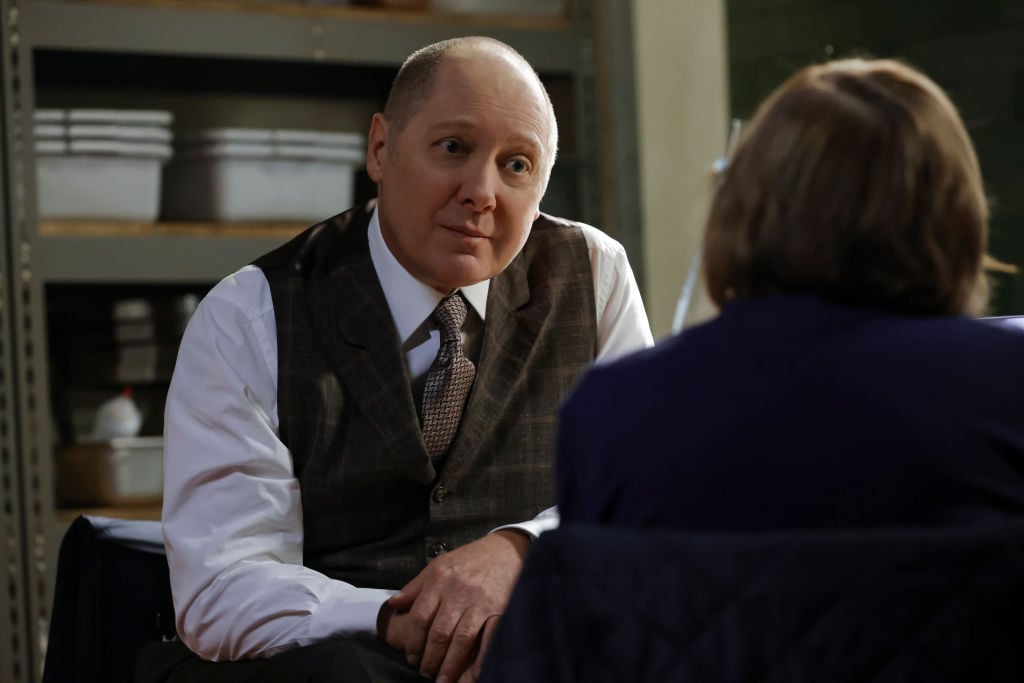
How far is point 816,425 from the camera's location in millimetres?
812

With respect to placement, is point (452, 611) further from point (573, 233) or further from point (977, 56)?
point (977, 56)

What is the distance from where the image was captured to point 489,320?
5.52 feet

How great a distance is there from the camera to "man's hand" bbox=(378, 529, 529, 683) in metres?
1.34

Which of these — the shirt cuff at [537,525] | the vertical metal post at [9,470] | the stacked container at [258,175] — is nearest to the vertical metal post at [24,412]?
the vertical metal post at [9,470]

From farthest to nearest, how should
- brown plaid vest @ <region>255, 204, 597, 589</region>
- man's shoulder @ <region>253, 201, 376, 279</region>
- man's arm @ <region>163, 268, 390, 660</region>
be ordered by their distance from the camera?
man's shoulder @ <region>253, 201, 376, 279</region> → brown plaid vest @ <region>255, 204, 597, 589</region> → man's arm @ <region>163, 268, 390, 660</region>

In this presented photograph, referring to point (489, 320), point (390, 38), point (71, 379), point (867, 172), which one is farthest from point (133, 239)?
point (867, 172)

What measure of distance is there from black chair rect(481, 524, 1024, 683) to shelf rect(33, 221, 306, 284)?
2028 mm

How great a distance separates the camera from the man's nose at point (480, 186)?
64.3 inches

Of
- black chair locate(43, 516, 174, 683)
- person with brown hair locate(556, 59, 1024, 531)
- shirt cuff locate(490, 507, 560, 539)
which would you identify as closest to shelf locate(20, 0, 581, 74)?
black chair locate(43, 516, 174, 683)

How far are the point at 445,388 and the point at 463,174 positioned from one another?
0.26 m

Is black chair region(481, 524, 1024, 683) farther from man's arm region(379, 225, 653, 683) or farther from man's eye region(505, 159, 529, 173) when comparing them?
man's eye region(505, 159, 529, 173)

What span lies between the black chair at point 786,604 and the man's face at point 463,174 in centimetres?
89

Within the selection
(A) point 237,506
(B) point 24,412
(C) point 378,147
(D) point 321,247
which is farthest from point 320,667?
(B) point 24,412

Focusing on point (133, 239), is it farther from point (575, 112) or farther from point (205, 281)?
point (575, 112)
